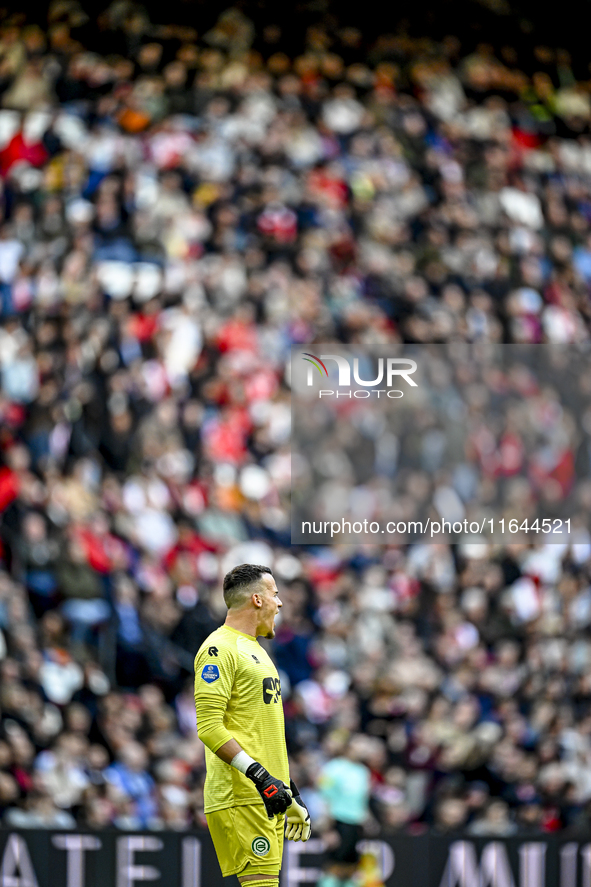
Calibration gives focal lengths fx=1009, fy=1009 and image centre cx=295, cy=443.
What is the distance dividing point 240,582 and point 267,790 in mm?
757

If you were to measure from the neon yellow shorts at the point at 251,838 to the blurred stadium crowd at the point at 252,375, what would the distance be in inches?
74.1

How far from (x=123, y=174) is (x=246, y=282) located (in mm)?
945

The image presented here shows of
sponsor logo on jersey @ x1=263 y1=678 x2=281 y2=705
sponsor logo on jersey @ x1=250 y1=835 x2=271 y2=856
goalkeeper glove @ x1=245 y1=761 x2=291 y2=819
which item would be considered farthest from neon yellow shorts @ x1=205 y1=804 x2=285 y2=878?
sponsor logo on jersey @ x1=263 y1=678 x2=281 y2=705

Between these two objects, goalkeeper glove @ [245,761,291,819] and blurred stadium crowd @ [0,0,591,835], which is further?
blurred stadium crowd @ [0,0,591,835]

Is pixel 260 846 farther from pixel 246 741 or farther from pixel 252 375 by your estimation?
pixel 252 375

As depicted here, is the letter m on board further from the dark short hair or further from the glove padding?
the dark short hair

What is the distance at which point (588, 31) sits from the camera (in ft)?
19.6

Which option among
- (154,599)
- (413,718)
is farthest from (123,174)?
(413,718)

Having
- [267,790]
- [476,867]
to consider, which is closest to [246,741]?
[267,790]

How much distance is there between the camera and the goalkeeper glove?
3.48 metres

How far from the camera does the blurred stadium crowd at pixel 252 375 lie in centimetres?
553

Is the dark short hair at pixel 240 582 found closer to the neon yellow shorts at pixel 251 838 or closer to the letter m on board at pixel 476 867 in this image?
the neon yellow shorts at pixel 251 838

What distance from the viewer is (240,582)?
3812 millimetres

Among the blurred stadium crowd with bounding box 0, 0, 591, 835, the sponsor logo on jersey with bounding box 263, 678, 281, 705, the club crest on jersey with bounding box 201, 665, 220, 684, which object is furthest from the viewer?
the blurred stadium crowd with bounding box 0, 0, 591, 835
